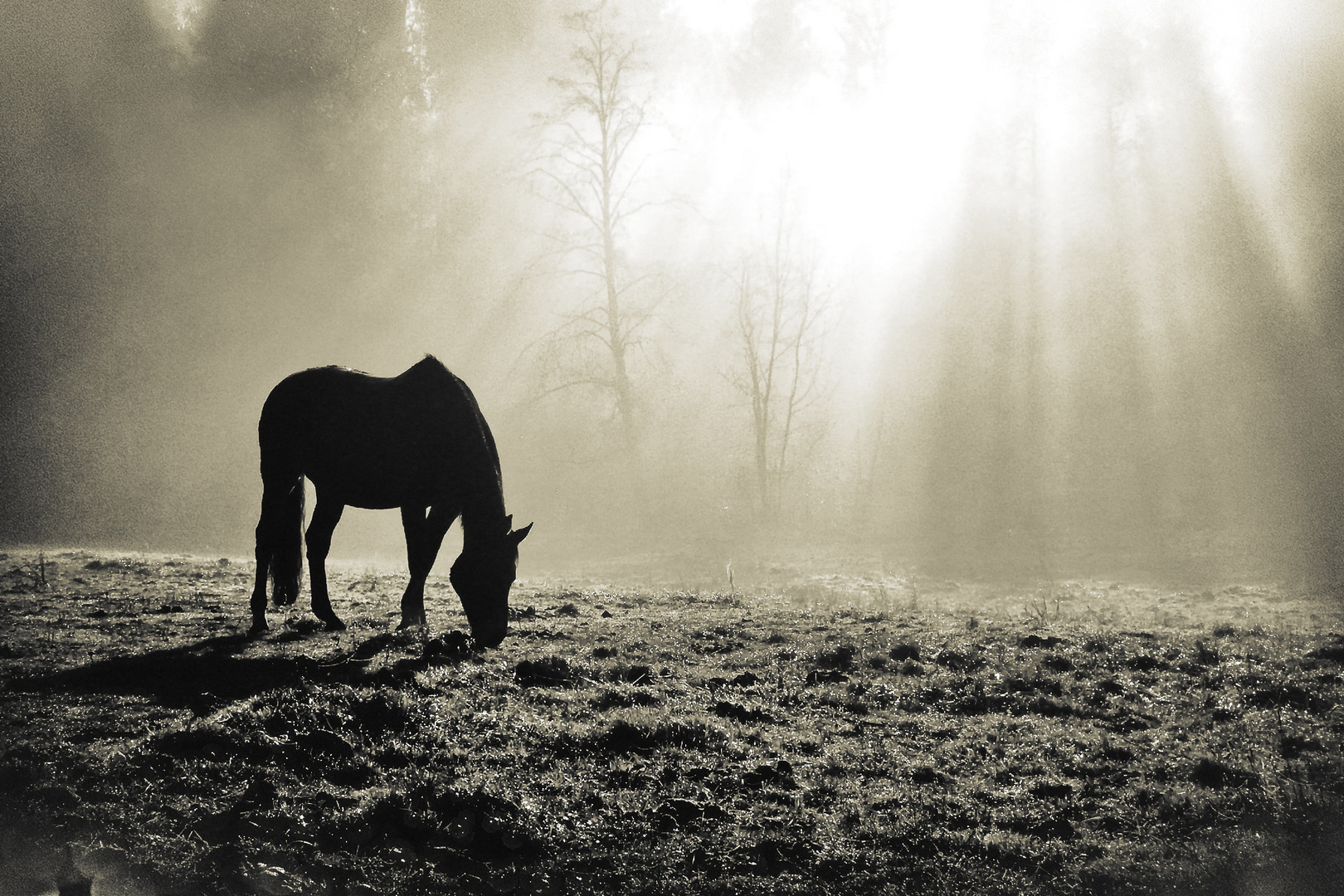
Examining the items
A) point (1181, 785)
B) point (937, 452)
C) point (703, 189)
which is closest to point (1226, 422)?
point (937, 452)

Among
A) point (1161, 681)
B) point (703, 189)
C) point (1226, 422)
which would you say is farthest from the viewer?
point (703, 189)

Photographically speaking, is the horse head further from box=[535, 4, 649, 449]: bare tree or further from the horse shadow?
box=[535, 4, 649, 449]: bare tree

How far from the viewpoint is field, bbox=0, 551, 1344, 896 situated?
11.8 ft

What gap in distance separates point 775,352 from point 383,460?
2553cm

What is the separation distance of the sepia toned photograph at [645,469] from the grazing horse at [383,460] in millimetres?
54

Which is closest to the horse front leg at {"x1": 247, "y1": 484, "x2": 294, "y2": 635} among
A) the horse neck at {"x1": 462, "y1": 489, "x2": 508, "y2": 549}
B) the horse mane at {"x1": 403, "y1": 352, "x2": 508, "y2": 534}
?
the horse mane at {"x1": 403, "y1": 352, "x2": 508, "y2": 534}

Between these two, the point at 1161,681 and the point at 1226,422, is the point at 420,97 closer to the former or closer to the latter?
the point at 1226,422

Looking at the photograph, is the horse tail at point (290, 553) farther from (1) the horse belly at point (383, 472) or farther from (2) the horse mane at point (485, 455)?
(2) the horse mane at point (485, 455)

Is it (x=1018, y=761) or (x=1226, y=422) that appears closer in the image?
(x=1018, y=761)

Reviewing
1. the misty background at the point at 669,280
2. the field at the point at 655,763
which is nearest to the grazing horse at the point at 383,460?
the field at the point at 655,763

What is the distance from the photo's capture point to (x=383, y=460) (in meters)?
8.12

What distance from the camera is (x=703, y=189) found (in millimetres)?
39000

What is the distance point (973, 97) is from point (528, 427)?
28404 millimetres

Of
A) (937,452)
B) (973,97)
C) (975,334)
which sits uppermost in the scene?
(973,97)
